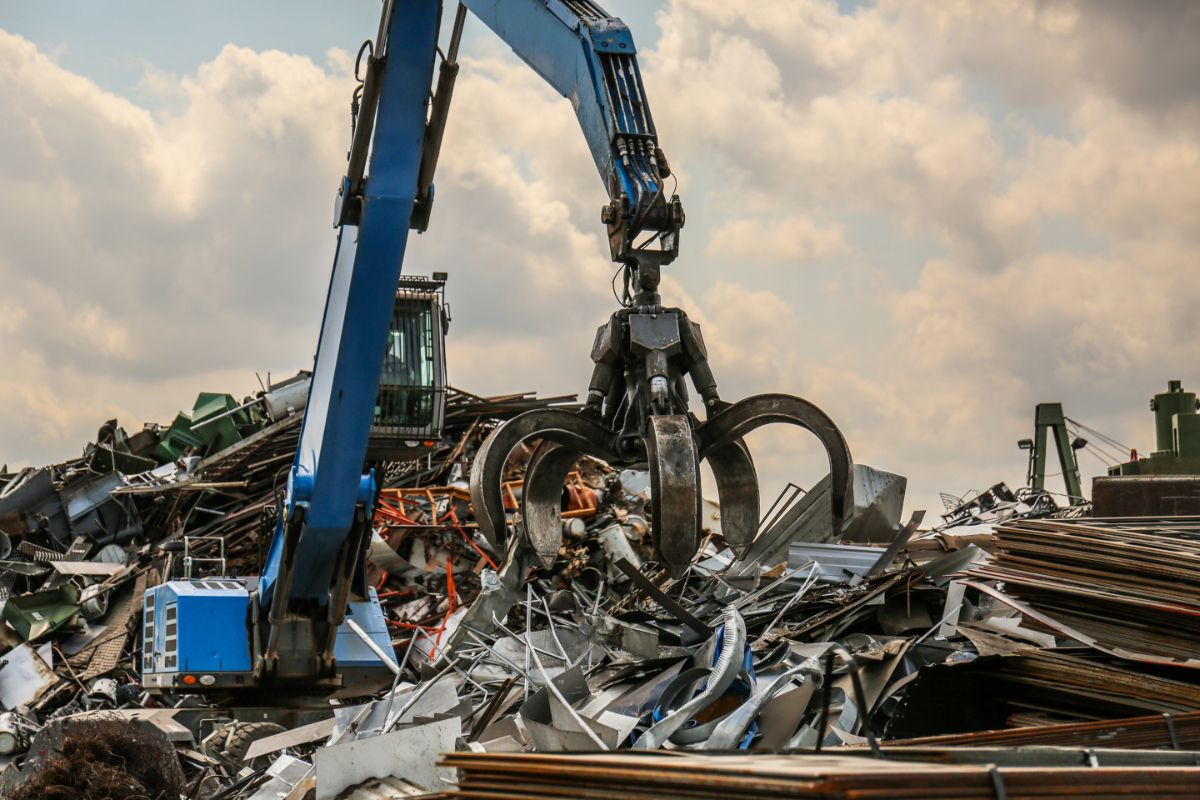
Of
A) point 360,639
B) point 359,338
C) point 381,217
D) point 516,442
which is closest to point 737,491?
point 516,442

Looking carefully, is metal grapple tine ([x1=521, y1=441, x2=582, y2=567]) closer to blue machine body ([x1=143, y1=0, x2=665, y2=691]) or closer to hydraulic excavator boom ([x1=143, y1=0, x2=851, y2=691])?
hydraulic excavator boom ([x1=143, y1=0, x2=851, y2=691])

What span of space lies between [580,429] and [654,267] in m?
0.80

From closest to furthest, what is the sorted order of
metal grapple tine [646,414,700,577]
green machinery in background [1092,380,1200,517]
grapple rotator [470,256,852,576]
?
metal grapple tine [646,414,700,577] < grapple rotator [470,256,852,576] < green machinery in background [1092,380,1200,517]

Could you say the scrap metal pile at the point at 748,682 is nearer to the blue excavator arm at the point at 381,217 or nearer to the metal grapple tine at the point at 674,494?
the metal grapple tine at the point at 674,494

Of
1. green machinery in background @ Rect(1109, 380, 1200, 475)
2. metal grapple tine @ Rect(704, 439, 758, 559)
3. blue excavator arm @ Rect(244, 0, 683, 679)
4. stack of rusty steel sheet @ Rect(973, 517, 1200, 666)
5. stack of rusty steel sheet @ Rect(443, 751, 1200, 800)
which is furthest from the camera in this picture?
green machinery in background @ Rect(1109, 380, 1200, 475)

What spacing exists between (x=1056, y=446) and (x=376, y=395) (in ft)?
39.8

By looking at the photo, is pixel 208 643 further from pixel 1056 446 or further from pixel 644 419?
pixel 1056 446

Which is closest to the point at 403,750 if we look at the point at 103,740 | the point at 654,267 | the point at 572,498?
the point at 654,267

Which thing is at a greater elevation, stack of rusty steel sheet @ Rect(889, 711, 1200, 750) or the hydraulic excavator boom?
the hydraulic excavator boom

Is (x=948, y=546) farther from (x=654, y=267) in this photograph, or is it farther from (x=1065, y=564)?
(x=654, y=267)

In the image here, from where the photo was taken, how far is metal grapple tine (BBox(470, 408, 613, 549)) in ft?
19.6

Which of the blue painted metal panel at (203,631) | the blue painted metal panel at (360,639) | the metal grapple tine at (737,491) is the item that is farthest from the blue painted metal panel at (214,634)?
the metal grapple tine at (737,491)

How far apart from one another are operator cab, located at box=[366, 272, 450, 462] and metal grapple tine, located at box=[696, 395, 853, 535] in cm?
581

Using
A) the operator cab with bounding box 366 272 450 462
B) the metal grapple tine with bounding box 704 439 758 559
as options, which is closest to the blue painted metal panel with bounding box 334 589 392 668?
the operator cab with bounding box 366 272 450 462
